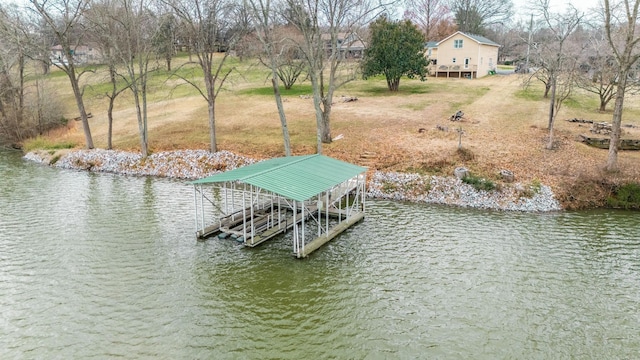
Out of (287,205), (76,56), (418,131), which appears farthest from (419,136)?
(76,56)

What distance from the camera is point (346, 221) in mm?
17797

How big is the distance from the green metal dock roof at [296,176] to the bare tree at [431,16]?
62.0 m

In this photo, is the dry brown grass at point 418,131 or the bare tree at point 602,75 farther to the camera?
the bare tree at point 602,75

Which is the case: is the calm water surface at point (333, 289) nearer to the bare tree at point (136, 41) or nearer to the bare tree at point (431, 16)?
the bare tree at point (136, 41)

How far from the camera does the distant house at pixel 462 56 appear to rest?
51.6m

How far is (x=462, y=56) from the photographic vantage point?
52.6m

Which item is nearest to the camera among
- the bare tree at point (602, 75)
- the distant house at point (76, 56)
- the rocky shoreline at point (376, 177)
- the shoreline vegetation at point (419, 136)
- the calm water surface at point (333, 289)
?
the calm water surface at point (333, 289)

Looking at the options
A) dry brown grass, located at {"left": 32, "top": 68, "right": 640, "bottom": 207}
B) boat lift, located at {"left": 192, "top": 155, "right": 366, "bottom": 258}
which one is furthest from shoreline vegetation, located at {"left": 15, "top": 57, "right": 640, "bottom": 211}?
boat lift, located at {"left": 192, "top": 155, "right": 366, "bottom": 258}

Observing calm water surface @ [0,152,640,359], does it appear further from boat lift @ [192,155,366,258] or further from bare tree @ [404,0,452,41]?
bare tree @ [404,0,452,41]

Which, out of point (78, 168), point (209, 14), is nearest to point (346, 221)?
point (209, 14)

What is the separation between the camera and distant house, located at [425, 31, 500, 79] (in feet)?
169

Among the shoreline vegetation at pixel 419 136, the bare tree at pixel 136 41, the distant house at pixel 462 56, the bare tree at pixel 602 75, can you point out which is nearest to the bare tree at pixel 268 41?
the shoreline vegetation at pixel 419 136

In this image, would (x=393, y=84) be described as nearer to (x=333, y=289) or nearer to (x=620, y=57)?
(x=620, y=57)

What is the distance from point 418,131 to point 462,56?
2776 centimetres
